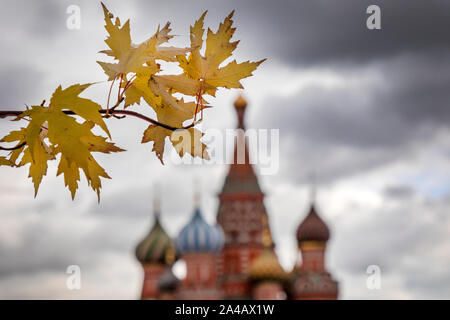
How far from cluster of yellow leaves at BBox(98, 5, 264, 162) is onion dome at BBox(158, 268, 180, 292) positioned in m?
30.5

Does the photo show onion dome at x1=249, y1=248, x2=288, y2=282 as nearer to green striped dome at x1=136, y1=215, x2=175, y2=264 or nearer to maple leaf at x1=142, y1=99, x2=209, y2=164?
green striped dome at x1=136, y1=215, x2=175, y2=264

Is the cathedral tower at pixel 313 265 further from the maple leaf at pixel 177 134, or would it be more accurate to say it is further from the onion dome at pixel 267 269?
the maple leaf at pixel 177 134

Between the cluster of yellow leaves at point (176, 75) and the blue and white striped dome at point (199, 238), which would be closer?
the cluster of yellow leaves at point (176, 75)

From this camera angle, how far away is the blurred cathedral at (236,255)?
99.1ft

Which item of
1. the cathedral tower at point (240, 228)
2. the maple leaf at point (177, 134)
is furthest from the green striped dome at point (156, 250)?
the maple leaf at point (177, 134)

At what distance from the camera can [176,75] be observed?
3.02 ft

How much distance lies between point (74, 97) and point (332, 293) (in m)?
30.6

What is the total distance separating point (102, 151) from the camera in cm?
96

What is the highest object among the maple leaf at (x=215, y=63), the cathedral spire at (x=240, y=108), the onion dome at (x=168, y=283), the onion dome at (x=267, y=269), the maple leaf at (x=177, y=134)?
the cathedral spire at (x=240, y=108)

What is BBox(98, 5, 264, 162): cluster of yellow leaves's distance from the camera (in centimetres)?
89
